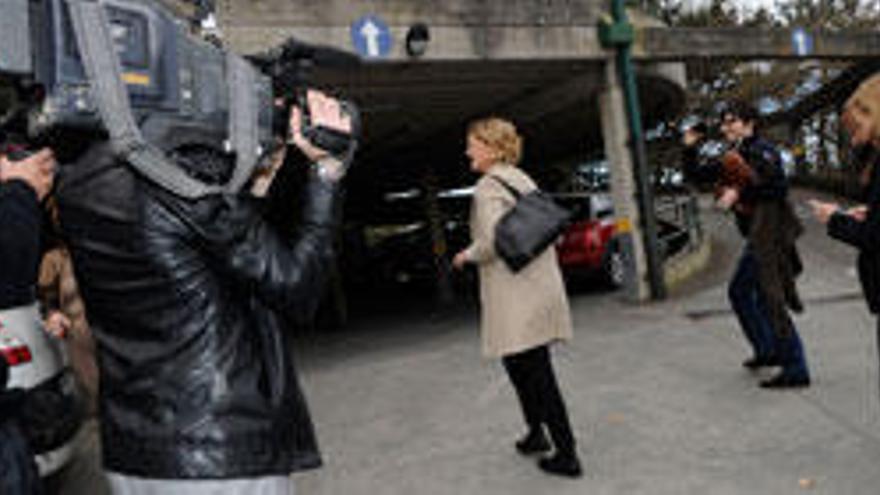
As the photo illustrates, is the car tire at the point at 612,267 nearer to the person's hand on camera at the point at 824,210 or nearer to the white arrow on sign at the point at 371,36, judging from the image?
the white arrow on sign at the point at 371,36

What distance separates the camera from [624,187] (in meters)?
9.24

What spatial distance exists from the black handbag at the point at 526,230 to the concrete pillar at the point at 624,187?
5.58 m

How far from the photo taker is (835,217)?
121 inches

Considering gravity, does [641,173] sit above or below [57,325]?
above

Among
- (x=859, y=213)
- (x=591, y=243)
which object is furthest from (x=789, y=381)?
(x=591, y=243)

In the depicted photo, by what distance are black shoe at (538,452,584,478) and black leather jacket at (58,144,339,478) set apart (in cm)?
240

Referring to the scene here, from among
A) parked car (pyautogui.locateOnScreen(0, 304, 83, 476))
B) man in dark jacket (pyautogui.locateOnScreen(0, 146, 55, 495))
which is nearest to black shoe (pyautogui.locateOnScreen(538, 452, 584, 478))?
parked car (pyautogui.locateOnScreen(0, 304, 83, 476))

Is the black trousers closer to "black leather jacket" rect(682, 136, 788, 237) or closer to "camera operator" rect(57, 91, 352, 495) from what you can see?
"black leather jacket" rect(682, 136, 788, 237)

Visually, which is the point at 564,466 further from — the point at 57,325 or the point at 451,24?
the point at 451,24

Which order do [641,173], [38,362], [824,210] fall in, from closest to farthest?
[824,210]
[38,362]
[641,173]

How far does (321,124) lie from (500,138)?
2.32m

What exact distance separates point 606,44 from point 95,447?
260 inches

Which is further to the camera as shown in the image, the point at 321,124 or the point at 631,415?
the point at 631,415

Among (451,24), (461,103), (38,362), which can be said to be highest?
(451,24)
